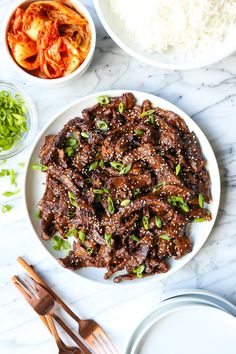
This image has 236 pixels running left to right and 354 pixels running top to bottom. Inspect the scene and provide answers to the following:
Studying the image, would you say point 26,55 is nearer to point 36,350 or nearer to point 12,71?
point 12,71

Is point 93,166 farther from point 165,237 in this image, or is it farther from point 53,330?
point 53,330

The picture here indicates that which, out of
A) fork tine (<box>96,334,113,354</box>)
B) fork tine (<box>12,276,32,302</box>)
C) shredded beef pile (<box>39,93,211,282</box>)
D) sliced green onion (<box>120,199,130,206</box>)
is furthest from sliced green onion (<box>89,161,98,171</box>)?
fork tine (<box>96,334,113,354</box>)

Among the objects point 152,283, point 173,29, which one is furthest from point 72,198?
point 173,29

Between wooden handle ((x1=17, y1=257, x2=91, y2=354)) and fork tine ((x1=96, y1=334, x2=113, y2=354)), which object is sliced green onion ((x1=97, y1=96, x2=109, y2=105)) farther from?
fork tine ((x1=96, y1=334, x2=113, y2=354))

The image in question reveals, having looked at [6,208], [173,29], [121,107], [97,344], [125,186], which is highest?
[173,29]

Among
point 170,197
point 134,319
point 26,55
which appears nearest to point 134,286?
point 134,319

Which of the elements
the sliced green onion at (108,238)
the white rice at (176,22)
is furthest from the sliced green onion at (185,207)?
the white rice at (176,22)
